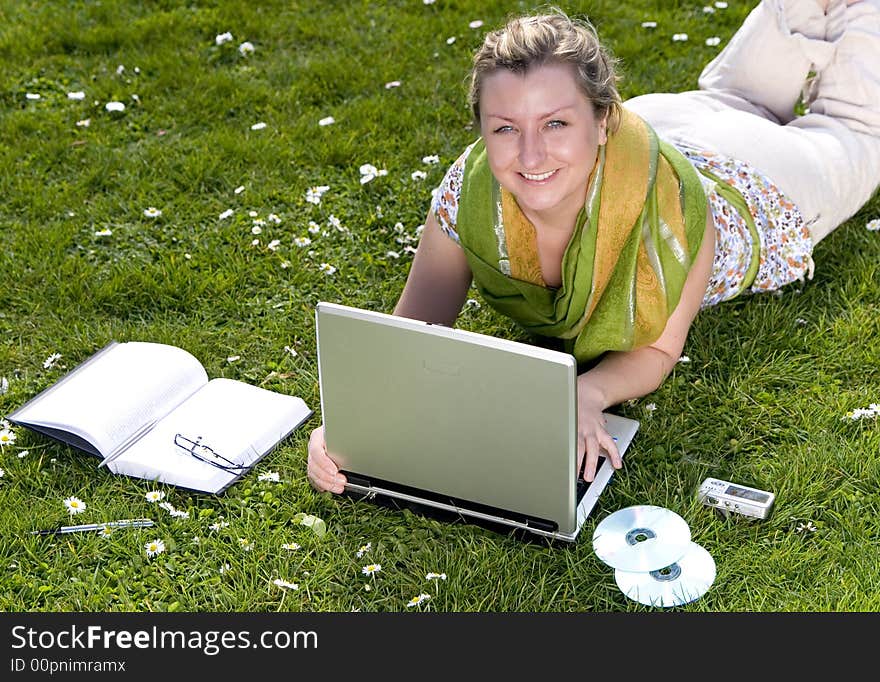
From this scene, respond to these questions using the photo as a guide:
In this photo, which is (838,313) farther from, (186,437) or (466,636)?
(186,437)

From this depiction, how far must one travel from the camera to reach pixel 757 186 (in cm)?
339

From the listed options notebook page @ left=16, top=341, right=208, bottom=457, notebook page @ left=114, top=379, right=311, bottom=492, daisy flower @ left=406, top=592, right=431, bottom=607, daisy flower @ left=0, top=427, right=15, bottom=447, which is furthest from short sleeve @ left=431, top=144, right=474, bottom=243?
daisy flower @ left=0, top=427, right=15, bottom=447

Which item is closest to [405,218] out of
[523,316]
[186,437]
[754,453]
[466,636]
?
[523,316]

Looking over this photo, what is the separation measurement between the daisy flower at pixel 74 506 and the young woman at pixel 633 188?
1.89 ft

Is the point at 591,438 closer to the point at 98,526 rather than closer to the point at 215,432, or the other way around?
the point at 215,432

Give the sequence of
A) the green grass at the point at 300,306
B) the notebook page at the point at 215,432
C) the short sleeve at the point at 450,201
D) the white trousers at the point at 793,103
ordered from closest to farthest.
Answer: the green grass at the point at 300,306, the notebook page at the point at 215,432, the short sleeve at the point at 450,201, the white trousers at the point at 793,103

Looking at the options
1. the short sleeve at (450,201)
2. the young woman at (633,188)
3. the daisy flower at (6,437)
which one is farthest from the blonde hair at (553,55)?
the daisy flower at (6,437)

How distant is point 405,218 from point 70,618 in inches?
75.8

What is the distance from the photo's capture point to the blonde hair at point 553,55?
252 centimetres

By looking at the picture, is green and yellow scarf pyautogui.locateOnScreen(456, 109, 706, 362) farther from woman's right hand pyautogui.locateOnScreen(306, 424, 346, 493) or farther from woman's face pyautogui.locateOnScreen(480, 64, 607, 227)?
woman's right hand pyautogui.locateOnScreen(306, 424, 346, 493)

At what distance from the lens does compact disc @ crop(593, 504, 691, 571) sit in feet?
8.41

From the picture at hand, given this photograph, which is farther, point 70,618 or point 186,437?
point 186,437

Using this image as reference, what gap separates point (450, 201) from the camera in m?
3.04

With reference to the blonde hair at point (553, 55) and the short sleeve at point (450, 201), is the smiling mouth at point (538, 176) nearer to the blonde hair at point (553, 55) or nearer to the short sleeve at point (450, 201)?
the blonde hair at point (553, 55)
